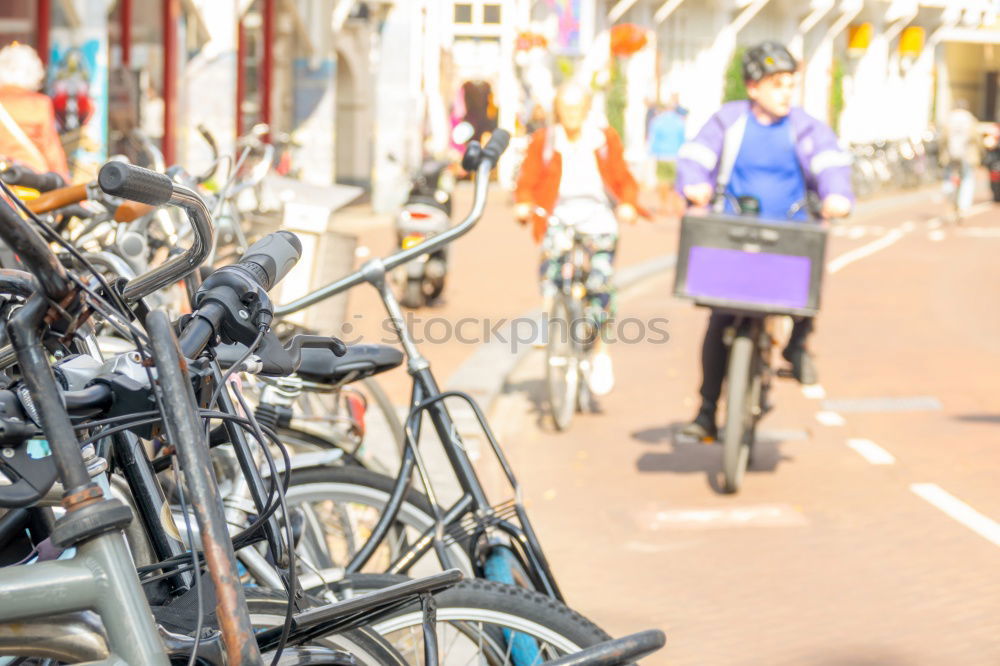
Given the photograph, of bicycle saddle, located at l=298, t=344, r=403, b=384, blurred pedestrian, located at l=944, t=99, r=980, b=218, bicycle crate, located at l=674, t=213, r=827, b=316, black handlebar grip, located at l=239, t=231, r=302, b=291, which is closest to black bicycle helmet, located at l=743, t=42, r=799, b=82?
bicycle crate, located at l=674, t=213, r=827, b=316

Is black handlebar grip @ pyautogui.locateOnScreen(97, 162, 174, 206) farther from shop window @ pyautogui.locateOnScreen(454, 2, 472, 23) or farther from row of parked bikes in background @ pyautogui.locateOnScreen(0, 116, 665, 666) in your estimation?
shop window @ pyautogui.locateOnScreen(454, 2, 472, 23)

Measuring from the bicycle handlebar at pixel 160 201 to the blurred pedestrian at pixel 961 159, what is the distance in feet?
77.4

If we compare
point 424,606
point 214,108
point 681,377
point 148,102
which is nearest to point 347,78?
point 214,108

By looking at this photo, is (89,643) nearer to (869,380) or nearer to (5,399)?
(5,399)

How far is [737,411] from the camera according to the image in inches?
255

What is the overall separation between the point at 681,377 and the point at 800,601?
5.02 m

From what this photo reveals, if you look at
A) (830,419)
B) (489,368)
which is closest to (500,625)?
(830,419)

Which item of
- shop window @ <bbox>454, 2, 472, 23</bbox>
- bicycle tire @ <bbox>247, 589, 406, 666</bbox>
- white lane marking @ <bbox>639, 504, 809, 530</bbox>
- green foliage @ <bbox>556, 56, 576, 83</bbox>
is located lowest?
white lane marking @ <bbox>639, 504, 809, 530</bbox>

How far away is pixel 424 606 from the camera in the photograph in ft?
7.59

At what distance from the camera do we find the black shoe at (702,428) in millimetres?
6891

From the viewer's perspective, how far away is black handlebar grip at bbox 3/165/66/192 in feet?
14.9

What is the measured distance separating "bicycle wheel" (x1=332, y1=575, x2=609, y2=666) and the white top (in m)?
5.92

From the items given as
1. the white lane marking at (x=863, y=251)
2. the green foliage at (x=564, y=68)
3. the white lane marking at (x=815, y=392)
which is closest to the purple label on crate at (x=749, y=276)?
the white lane marking at (x=815, y=392)

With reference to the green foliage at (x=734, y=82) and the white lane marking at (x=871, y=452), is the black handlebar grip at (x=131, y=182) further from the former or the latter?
the green foliage at (x=734, y=82)
